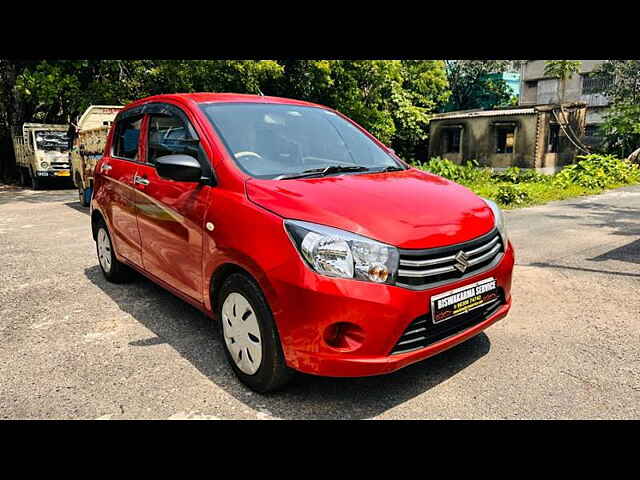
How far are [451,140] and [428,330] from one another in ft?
87.1

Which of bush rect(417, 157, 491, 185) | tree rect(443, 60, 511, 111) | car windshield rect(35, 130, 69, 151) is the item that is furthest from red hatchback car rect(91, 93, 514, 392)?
tree rect(443, 60, 511, 111)

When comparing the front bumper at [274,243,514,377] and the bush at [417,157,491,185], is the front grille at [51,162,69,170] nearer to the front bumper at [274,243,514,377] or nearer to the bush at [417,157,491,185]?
the bush at [417,157,491,185]

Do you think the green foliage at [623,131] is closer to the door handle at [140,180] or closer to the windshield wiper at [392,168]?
the windshield wiper at [392,168]

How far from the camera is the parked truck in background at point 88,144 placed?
10641 mm

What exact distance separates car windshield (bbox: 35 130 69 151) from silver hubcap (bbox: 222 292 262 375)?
16866mm

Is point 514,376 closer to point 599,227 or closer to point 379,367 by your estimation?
point 379,367

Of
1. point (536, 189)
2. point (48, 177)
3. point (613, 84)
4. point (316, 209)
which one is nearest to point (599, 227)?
point (536, 189)

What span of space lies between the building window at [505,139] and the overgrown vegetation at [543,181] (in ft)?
19.5

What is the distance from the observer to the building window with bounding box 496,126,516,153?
25266 millimetres

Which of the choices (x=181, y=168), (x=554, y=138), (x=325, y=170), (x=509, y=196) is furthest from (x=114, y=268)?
(x=554, y=138)

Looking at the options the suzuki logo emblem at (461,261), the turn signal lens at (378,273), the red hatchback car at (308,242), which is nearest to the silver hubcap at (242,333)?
the red hatchback car at (308,242)

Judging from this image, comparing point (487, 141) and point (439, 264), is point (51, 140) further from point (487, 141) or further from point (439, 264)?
point (487, 141)

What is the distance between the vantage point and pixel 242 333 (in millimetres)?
3070
